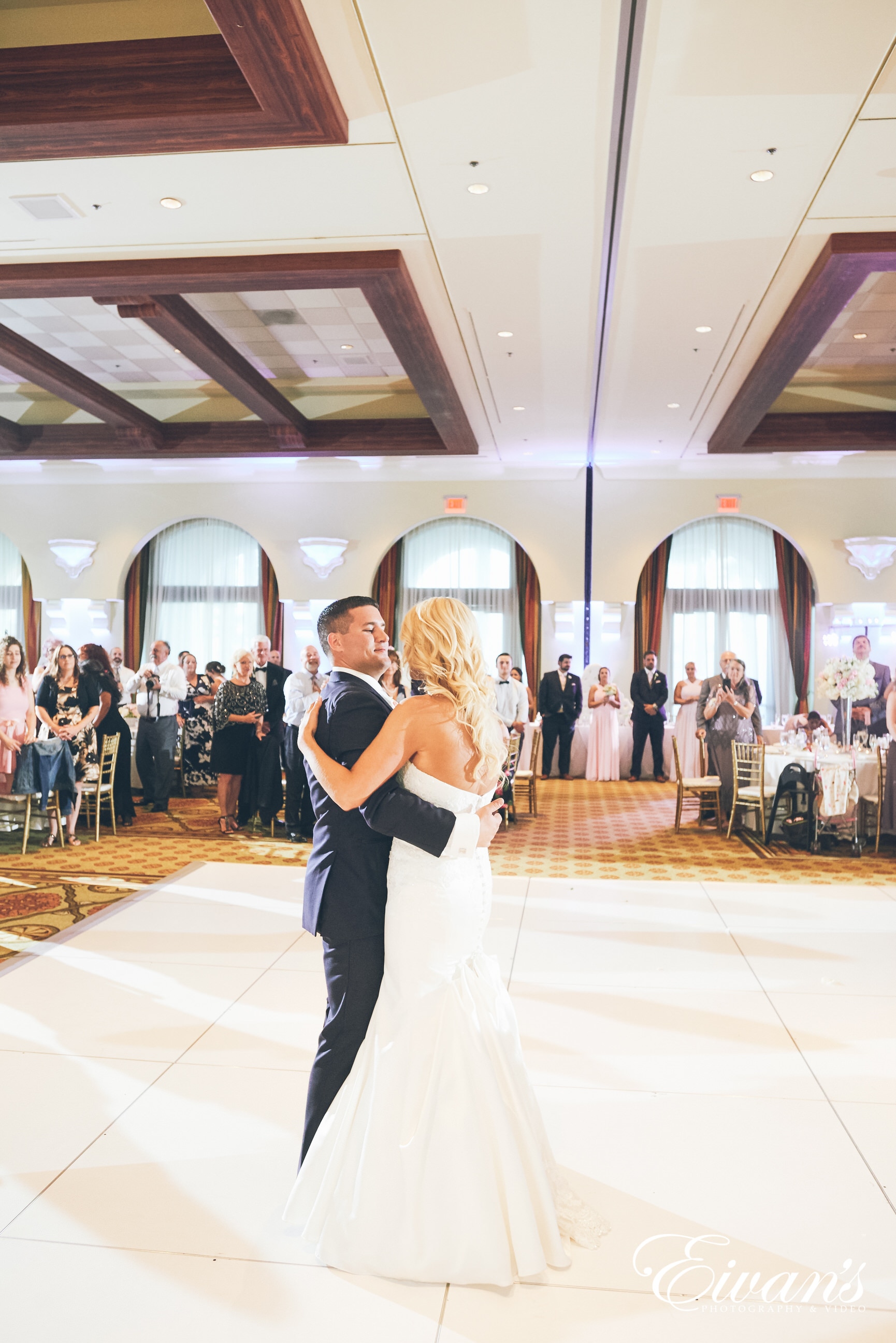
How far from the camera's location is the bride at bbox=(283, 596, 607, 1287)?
6.82 ft

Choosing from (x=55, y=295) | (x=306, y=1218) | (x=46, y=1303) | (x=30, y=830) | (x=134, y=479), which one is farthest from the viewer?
(x=134, y=479)

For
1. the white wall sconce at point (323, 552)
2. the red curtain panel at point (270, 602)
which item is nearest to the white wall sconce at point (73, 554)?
the red curtain panel at point (270, 602)

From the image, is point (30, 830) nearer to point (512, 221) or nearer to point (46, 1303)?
point (512, 221)

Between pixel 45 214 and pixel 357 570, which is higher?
pixel 45 214

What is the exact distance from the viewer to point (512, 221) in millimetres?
5805

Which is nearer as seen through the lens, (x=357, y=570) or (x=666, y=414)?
(x=666, y=414)

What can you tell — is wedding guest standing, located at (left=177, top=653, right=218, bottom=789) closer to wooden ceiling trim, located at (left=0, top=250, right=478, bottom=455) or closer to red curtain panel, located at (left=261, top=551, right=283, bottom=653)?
red curtain panel, located at (left=261, top=551, right=283, bottom=653)

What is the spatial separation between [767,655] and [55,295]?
10.1 metres

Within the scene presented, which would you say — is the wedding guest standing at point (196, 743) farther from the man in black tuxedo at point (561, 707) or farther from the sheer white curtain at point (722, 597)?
the sheer white curtain at point (722, 597)

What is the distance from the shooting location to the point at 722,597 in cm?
1355

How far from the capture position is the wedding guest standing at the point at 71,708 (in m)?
7.64

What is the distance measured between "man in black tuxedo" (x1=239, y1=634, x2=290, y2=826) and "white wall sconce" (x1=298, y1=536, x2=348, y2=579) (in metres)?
4.94

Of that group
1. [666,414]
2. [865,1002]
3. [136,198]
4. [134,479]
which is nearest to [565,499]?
[666,414]

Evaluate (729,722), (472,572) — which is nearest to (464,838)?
(729,722)
